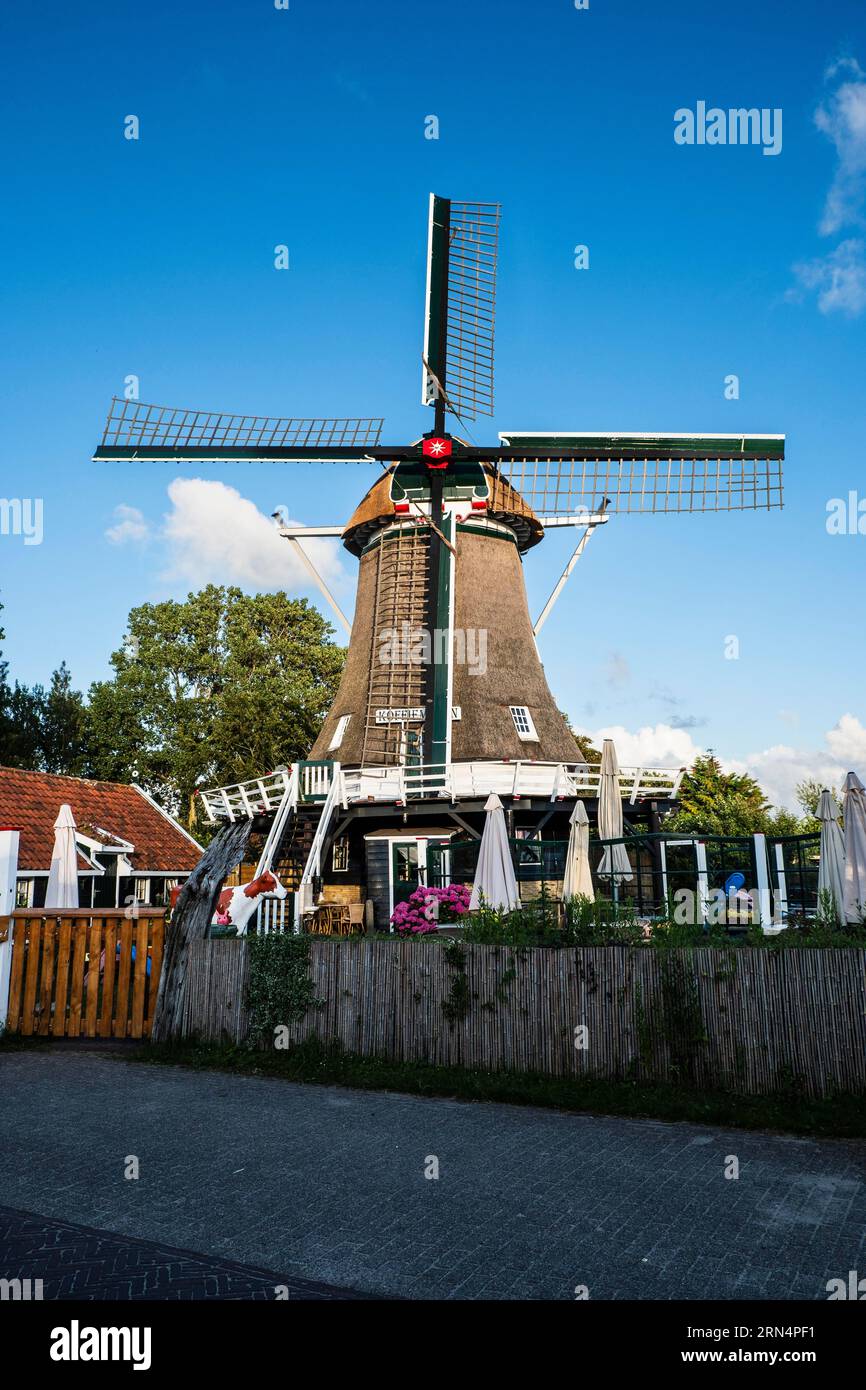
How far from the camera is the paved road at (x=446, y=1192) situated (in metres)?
4.91

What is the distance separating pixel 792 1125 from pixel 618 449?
73.3ft

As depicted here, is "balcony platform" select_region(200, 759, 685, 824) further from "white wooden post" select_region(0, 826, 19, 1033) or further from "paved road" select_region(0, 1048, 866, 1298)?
"paved road" select_region(0, 1048, 866, 1298)

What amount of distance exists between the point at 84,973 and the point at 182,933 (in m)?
1.72

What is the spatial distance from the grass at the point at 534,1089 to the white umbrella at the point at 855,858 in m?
3.37

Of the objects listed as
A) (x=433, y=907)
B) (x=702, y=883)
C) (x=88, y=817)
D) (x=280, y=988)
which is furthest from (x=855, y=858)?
(x=88, y=817)

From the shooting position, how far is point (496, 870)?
45.8 feet

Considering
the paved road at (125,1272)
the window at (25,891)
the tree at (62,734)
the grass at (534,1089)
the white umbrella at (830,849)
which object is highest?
the tree at (62,734)

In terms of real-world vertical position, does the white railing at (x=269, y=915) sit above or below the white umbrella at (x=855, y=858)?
below

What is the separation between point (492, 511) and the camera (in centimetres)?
2680

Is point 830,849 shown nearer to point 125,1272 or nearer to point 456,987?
point 456,987

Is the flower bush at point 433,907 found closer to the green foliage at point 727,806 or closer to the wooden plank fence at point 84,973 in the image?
the wooden plank fence at point 84,973

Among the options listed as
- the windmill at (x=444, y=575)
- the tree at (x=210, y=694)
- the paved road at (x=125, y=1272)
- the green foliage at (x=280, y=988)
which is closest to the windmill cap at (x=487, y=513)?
the windmill at (x=444, y=575)
